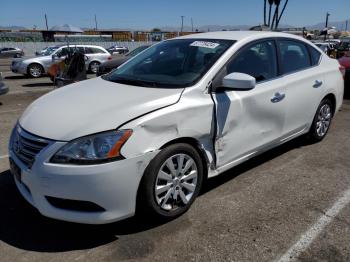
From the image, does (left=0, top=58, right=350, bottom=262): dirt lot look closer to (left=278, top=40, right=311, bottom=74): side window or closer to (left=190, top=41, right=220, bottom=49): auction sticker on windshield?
(left=278, top=40, right=311, bottom=74): side window

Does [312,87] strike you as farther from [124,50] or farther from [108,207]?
[124,50]

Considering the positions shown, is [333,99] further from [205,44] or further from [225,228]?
[225,228]

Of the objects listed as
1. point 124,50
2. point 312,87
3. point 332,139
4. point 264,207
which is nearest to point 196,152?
point 264,207

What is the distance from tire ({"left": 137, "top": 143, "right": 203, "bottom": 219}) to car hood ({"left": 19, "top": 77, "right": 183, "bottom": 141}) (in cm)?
42

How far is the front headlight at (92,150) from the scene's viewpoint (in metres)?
2.80

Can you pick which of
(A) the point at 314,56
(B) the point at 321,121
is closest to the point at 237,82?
(A) the point at 314,56

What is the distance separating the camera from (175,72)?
12.5 feet

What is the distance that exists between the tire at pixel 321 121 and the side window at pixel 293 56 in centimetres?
69

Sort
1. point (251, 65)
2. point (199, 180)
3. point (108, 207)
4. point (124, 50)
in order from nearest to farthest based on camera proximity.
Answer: point (108, 207) < point (199, 180) < point (251, 65) < point (124, 50)

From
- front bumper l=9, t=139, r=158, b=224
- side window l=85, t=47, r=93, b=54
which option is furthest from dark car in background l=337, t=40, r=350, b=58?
front bumper l=9, t=139, r=158, b=224

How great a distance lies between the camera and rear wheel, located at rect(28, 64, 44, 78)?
53.3 ft

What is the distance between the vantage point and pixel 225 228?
3.24 metres

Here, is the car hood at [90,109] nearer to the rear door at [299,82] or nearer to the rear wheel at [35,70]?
the rear door at [299,82]

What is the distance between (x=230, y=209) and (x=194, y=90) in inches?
46.3
